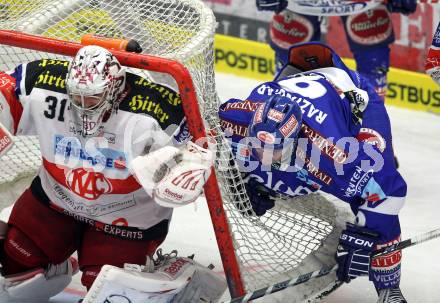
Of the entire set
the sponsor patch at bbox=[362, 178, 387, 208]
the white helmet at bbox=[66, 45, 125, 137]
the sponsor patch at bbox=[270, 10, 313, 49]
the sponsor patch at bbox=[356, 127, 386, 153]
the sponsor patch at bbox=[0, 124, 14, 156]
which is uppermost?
the white helmet at bbox=[66, 45, 125, 137]

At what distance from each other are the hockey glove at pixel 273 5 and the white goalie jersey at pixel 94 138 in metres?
1.97

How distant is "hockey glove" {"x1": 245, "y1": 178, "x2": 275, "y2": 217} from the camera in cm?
375

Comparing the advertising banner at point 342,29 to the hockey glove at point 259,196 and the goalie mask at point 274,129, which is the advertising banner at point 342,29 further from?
the goalie mask at point 274,129

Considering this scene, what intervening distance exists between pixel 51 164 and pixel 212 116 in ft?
1.72

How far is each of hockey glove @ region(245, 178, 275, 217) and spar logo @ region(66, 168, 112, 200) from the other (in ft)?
1.72

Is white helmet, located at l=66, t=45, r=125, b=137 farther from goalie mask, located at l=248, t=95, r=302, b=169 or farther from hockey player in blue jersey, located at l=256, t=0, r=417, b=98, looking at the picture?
hockey player in blue jersey, located at l=256, t=0, r=417, b=98

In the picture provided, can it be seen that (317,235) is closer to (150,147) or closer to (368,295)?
(368,295)

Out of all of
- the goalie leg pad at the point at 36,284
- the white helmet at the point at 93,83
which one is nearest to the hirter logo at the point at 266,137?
the white helmet at the point at 93,83

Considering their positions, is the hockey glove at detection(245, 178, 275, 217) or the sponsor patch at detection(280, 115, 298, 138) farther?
the hockey glove at detection(245, 178, 275, 217)

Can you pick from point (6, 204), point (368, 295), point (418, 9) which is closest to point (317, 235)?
point (368, 295)

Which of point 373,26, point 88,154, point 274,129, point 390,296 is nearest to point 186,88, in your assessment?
point 274,129

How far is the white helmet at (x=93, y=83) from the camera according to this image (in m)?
3.22

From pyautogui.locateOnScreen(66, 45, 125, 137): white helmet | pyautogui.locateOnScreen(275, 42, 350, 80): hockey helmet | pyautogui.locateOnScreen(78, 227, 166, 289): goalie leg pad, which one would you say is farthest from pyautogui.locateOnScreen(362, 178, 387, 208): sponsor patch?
pyautogui.locateOnScreen(66, 45, 125, 137): white helmet

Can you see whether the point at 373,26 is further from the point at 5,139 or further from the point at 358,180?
the point at 5,139
